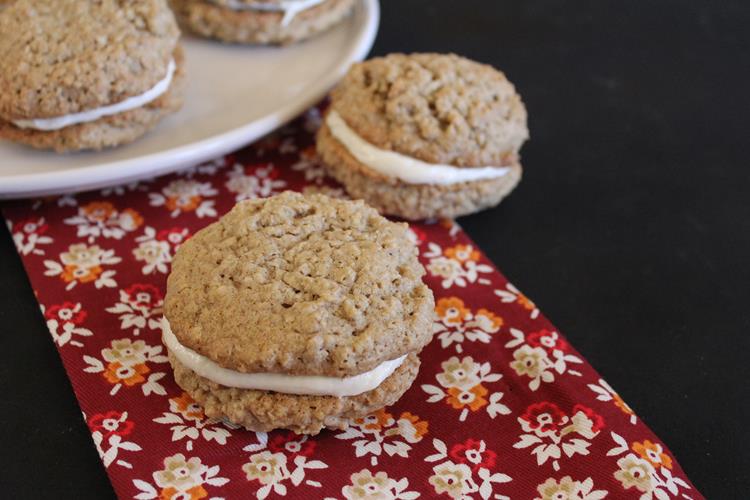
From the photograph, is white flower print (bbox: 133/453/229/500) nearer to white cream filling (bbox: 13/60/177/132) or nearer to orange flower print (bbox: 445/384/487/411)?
orange flower print (bbox: 445/384/487/411)

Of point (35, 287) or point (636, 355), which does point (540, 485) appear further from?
point (35, 287)

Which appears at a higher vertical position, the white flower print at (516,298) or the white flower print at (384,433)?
the white flower print at (516,298)

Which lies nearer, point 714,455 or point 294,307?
point 294,307

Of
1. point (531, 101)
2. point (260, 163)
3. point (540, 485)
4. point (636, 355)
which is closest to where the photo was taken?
point (540, 485)

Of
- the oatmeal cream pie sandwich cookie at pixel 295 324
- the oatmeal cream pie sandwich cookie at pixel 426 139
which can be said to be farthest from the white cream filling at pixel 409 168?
the oatmeal cream pie sandwich cookie at pixel 295 324

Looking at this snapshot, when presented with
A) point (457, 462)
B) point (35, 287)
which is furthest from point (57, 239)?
point (457, 462)

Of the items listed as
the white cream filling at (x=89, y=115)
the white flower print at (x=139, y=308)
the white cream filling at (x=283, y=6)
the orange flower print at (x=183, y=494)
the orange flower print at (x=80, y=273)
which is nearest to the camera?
Answer: the orange flower print at (x=183, y=494)

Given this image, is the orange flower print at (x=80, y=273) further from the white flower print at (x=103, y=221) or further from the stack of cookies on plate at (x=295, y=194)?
the stack of cookies on plate at (x=295, y=194)
